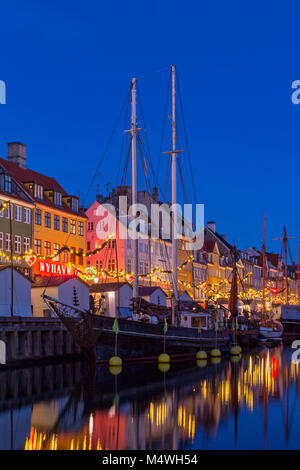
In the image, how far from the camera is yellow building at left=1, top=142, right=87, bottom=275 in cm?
6344

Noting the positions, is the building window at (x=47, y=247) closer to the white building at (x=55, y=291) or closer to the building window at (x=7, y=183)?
the building window at (x=7, y=183)

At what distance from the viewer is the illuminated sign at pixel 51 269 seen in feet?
198

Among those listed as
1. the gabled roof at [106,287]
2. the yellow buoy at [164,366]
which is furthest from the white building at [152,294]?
the yellow buoy at [164,366]

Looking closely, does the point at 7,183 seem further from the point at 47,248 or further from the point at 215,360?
the point at 215,360

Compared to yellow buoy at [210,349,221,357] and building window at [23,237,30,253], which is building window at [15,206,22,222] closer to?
building window at [23,237,30,253]

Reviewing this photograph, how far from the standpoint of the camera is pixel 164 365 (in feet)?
142

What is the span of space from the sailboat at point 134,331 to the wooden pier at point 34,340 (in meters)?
2.04

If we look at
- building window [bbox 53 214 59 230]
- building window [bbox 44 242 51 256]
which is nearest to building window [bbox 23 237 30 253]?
building window [bbox 44 242 51 256]

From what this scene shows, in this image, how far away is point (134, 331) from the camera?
137 feet

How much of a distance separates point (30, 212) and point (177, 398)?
36.7 meters

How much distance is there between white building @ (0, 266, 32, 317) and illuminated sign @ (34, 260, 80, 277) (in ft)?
26.5

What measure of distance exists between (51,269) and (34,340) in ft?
57.3

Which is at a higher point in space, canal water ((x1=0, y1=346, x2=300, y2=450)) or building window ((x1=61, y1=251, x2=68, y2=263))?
building window ((x1=61, y1=251, x2=68, y2=263))

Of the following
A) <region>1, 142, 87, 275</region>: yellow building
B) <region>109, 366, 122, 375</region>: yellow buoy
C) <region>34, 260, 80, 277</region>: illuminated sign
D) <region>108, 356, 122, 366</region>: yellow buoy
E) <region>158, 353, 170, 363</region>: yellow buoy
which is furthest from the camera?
<region>1, 142, 87, 275</region>: yellow building
